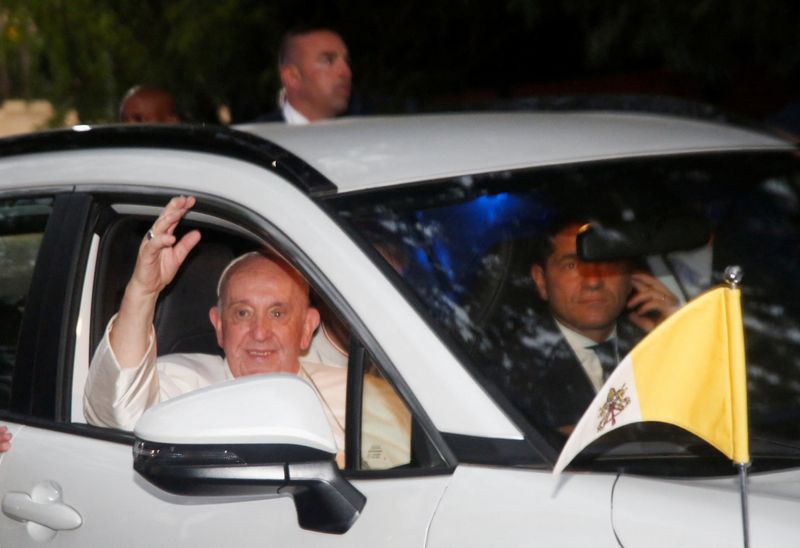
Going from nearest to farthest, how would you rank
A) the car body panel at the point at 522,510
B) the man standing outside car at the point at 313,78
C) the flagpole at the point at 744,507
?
1. the flagpole at the point at 744,507
2. the car body panel at the point at 522,510
3. the man standing outside car at the point at 313,78

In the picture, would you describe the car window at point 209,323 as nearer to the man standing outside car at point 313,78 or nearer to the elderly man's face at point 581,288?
the elderly man's face at point 581,288

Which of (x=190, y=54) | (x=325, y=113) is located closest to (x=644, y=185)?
(x=325, y=113)

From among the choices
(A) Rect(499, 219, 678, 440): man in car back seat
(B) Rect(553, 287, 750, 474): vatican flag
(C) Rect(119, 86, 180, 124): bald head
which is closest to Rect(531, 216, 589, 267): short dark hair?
(A) Rect(499, 219, 678, 440): man in car back seat

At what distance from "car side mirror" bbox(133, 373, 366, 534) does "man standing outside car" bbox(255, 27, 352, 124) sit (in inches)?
149

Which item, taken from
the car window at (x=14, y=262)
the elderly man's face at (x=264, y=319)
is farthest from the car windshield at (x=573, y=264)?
the car window at (x=14, y=262)

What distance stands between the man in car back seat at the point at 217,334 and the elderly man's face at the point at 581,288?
504 mm

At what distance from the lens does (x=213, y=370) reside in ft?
11.5

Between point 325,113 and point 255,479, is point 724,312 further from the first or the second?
point 325,113

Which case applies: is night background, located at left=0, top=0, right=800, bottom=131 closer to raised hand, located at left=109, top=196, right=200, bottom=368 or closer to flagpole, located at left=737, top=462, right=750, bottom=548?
raised hand, located at left=109, top=196, right=200, bottom=368

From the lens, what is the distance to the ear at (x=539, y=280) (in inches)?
117

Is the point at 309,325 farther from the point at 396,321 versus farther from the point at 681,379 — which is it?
the point at 681,379

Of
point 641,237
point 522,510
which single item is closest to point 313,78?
point 641,237

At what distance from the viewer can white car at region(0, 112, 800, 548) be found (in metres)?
2.48

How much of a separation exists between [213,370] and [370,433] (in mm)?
846
